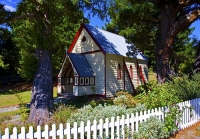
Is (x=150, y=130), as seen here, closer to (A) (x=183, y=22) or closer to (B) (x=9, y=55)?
(A) (x=183, y=22)

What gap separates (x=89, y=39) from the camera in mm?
20031

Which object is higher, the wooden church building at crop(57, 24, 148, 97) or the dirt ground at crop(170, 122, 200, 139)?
the wooden church building at crop(57, 24, 148, 97)

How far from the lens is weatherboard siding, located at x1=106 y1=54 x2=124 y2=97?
62.4ft

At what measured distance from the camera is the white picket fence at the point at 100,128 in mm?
3831

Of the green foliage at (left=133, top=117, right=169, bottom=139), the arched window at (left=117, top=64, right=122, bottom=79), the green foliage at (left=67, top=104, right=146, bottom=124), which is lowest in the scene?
the green foliage at (left=133, top=117, right=169, bottom=139)

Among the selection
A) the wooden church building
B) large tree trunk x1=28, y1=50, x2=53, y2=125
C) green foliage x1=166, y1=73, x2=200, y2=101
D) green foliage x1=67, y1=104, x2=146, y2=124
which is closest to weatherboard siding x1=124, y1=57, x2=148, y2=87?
the wooden church building

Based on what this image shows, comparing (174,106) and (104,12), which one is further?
(104,12)

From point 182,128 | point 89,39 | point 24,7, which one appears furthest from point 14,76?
point 182,128

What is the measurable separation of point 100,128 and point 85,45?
53.4 ft

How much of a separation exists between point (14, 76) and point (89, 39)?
26.0 m

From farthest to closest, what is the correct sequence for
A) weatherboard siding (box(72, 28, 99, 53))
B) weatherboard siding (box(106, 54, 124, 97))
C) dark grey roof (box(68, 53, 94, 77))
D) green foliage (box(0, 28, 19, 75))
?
green foliage (box(0, 28, 19, 75)) < weatherboard siding (box(72, 28, 99, 53)) < weatherboard siding (box(106, 54, 124, 97)) < dark grey roof (box(68, 53, 94, 77))

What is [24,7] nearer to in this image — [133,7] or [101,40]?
[133,7]

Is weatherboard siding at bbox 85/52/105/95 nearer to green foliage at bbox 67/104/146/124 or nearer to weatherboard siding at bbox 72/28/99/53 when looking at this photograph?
weatherboard siding at bbox 72/28/99/53

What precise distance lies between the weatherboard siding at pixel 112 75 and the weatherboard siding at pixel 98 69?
508 mm
